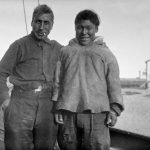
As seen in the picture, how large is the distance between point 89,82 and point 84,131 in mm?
498

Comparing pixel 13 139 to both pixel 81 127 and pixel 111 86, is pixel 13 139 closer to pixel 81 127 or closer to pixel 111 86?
pixel 81 127

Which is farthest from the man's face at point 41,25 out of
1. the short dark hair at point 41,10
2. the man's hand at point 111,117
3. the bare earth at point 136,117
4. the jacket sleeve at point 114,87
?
the bare earth at point 136,117

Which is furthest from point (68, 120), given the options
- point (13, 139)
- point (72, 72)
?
point (13, 139)

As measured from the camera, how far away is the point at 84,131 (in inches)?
118

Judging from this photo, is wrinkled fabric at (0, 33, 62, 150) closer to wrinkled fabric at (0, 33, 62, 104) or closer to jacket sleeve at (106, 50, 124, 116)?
wrinkled fabric at (0, 33, 62, 104)

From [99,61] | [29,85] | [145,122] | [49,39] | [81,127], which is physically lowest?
[145,122]

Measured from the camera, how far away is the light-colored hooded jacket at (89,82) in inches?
117

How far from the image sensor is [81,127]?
2.99 metres

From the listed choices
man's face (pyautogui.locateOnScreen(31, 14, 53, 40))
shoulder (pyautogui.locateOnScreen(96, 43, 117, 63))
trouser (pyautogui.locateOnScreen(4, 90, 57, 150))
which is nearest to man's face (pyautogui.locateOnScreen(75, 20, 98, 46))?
shoulder (pyautogui.locateOnScreen(96, 43, 117, 63))

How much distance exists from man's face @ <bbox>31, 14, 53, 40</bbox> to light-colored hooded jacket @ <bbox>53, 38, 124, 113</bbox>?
0.66 meters

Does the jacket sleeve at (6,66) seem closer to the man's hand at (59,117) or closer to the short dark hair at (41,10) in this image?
the short dark hair at (41,10)

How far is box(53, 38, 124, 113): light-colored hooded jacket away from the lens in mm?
2963

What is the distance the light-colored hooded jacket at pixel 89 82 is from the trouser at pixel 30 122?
55 cm

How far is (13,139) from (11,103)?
0.43m
